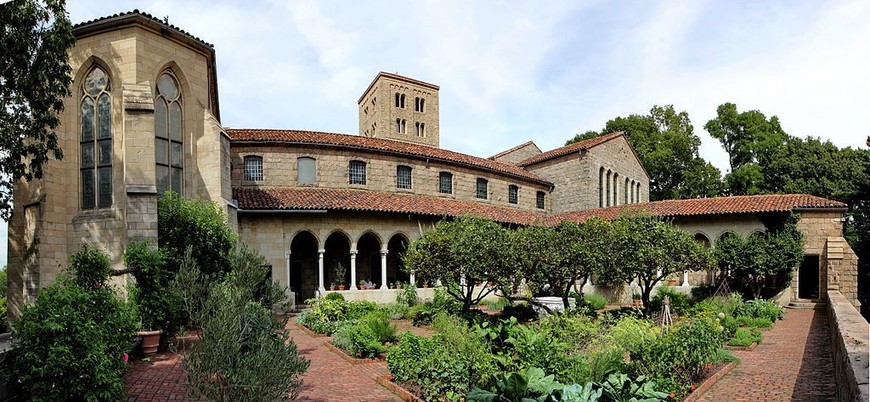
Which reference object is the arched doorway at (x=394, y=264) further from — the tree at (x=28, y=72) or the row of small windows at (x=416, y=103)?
the row of small windows at (x=416, y=103)

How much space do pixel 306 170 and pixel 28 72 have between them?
1449cm

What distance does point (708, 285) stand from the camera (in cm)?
2758

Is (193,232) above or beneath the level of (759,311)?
above

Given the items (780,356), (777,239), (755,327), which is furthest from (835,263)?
(780,356)

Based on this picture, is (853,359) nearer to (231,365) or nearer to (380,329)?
(231,365)


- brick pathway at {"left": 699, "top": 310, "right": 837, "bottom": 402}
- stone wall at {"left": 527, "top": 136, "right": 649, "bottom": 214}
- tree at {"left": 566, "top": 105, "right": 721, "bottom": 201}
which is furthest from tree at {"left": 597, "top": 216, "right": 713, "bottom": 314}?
tree at {"left": 566, "top": 105, "right": 721, "bottom": 201}

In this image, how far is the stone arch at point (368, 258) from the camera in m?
29.2

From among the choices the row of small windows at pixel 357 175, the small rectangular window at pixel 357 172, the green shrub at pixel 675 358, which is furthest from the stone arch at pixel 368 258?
the green shrub at pixel 675 358

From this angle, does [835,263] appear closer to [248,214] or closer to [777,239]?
[777,239]

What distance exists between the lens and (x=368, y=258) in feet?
96.5

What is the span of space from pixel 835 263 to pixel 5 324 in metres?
34.7

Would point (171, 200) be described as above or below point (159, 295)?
above

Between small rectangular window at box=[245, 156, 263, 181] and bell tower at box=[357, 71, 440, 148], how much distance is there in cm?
2873

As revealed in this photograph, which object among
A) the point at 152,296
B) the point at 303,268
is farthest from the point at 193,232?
the point at 303,268
